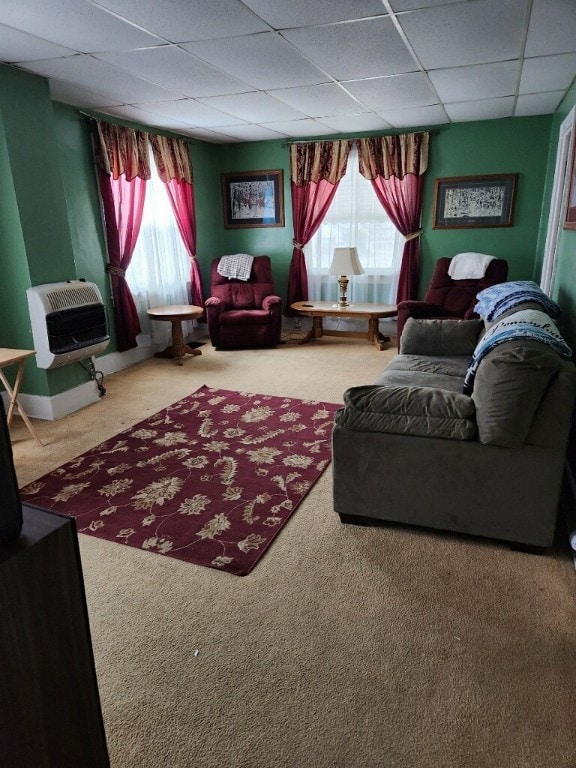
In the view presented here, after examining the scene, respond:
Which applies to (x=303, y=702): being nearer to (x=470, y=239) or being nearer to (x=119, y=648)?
(x=119, y=648)

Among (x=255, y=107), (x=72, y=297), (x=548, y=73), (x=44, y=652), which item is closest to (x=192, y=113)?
(x=255, y=107)

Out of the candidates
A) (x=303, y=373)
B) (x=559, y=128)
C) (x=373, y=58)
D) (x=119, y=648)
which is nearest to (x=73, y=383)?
(x=303, y=373)

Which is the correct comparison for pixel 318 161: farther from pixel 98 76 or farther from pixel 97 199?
pixel 98 76

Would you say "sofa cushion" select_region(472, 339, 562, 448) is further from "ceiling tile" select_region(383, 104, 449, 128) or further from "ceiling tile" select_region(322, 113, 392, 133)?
"ceiling tile" select_region(322, 113, 392, 133)

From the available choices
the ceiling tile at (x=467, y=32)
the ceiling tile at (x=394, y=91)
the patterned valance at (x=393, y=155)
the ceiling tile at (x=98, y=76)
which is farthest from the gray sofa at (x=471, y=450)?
the patterned valance at (x=393, y=155)

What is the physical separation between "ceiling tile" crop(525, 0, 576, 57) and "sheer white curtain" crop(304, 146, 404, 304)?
9.18ft

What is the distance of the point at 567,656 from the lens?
1610mm

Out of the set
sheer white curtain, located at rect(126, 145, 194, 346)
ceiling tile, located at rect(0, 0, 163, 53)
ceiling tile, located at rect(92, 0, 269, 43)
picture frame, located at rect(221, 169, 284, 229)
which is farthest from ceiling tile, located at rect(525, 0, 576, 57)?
sheer white curtain, located at rect(126, 145, 194, 346)

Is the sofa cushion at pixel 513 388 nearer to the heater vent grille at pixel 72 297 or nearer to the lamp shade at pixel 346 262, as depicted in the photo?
the heater vent grille at pixel 72 297

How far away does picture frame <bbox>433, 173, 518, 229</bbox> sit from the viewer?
5250 mm

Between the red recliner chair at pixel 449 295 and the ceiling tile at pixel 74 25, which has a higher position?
the ceiling tile at pixel 74 25

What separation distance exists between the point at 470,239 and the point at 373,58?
2.83m

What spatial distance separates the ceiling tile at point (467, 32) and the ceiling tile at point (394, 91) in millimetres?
368

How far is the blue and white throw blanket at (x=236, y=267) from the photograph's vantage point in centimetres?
585
